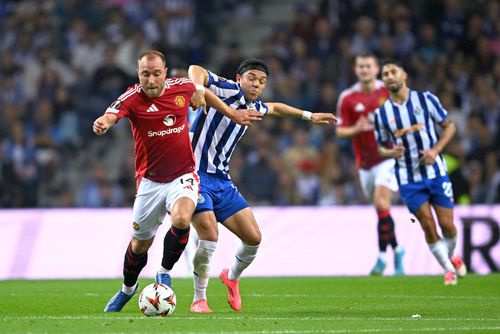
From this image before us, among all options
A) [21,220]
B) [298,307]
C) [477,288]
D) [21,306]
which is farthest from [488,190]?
[21,306]

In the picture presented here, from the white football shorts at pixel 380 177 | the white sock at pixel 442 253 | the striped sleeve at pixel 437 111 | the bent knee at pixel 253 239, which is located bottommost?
the white sock at pixel 442 253

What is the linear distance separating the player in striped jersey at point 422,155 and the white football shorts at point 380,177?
1534 millimetres

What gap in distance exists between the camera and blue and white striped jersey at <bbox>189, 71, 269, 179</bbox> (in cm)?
916

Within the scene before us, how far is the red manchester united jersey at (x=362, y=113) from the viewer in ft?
46.0

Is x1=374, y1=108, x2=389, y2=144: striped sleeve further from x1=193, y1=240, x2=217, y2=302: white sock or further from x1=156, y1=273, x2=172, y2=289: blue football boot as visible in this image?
x1=156, y1=273, x2=172, y2=289: blue football boot

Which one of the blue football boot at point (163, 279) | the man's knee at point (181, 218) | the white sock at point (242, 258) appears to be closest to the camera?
the man's knee at point (181, 218)

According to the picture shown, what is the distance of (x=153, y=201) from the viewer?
8477 mm

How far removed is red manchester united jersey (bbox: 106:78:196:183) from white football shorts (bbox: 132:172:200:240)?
2.6 inches

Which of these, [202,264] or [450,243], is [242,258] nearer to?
[202,264]

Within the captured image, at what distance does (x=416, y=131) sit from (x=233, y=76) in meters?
7.50

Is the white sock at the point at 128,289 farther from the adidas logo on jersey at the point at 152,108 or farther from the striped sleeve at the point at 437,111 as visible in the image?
the striped sleeve at the point at 437,111

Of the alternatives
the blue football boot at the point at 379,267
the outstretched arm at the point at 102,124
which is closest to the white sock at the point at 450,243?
the blue football boot at the point at 379,267

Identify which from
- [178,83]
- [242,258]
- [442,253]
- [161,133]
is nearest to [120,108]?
[161,133]

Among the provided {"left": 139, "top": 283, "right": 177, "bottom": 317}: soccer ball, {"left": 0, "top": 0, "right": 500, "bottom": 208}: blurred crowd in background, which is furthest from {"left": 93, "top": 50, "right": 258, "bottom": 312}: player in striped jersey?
{"left": 0, "top": 0, "right": 500, "bottom": 208}: blurred crowd in background
